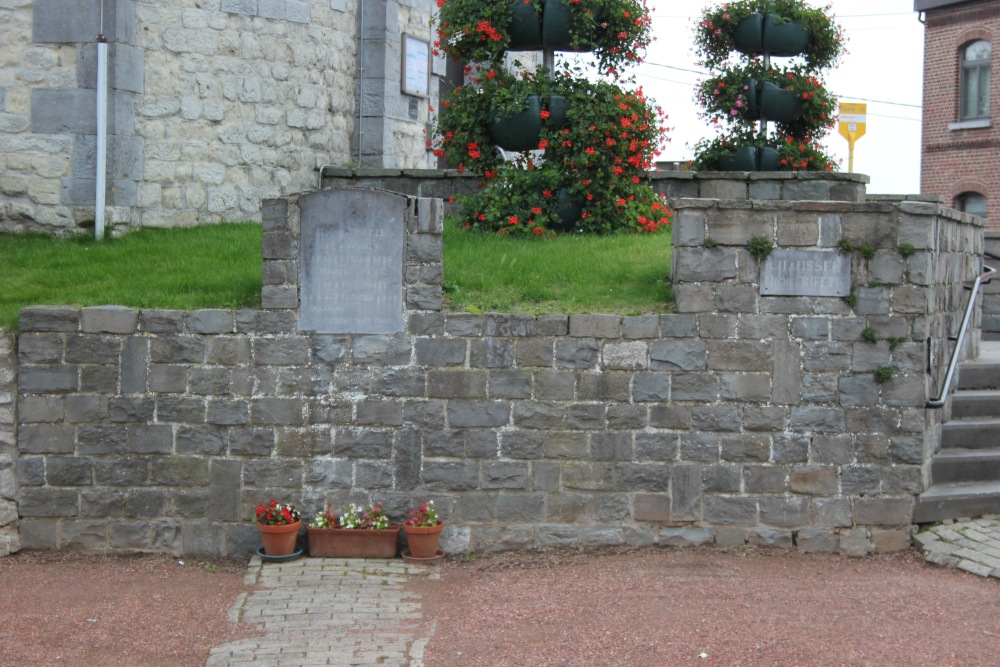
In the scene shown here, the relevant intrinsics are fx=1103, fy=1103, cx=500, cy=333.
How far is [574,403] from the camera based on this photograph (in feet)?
23.9

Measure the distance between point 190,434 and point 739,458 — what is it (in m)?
3.63

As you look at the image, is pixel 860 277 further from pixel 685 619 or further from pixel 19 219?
pixel 19 219

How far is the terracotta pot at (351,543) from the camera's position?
7156 millimetres

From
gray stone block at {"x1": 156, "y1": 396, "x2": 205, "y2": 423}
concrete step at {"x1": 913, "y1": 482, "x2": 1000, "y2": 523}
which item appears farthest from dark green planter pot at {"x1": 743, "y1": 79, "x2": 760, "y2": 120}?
gray stone block at {"x1": 156, "y1": 396, "x2": 205, "y2": 423}

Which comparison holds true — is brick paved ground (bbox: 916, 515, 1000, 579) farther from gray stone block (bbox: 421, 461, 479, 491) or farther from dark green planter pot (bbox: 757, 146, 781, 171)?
dark green planter pot (bbox: 757, 146, 781, 171)

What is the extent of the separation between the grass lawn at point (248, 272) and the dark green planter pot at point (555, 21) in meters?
2.08

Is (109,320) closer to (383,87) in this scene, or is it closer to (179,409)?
(179,409)

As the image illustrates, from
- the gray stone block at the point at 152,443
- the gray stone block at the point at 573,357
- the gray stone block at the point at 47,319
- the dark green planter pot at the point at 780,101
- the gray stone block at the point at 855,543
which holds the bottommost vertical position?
the gray stone block at the point at 855,543

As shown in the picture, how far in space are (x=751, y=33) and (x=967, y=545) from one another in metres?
7.10

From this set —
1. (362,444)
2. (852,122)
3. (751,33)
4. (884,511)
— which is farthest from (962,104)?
(362,444)

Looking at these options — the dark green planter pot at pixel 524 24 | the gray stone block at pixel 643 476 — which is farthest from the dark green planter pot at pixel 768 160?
the gray stone block at pixel 643 476

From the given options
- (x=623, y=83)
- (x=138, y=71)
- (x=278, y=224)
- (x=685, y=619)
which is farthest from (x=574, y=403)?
(x=138, y=71)

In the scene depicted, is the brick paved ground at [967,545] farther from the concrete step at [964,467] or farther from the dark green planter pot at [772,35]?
the dark green planter pot at [772,35]

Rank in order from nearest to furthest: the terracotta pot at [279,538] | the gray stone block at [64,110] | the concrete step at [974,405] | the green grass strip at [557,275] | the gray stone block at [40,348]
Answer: the terracotta pot at [279,538] < the gray stone block at [40,348] < the green grass strip at [557,275] < the concrete step at [974,405] < the gray stone block at [64,110]
